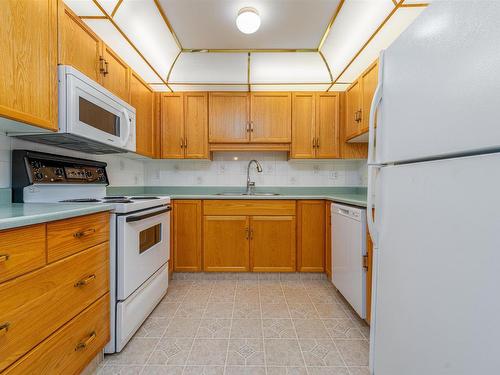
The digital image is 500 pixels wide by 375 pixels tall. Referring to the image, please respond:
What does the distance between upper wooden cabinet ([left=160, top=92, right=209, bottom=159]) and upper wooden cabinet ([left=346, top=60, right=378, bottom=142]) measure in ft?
5.40

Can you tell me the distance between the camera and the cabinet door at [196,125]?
2768mm

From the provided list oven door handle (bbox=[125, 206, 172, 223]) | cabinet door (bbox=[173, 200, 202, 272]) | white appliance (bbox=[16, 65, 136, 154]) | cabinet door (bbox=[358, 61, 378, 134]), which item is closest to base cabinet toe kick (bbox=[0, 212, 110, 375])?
oven door handle (bbox=[125, 206, 172, 223])

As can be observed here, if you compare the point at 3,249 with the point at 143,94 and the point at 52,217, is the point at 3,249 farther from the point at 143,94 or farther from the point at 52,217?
the point at 143,94

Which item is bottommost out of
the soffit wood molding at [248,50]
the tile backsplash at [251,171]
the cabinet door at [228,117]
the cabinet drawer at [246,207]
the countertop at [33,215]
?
the cabinet drawer at [246,207]

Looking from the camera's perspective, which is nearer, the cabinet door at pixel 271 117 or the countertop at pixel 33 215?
the countertop at pixel 33 215

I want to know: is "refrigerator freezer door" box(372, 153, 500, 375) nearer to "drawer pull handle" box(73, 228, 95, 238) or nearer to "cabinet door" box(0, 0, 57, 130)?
"drawer pull handle" box(73, 228, 95, 238)

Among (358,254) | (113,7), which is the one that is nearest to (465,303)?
(358,254)

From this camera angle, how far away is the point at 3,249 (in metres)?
0.77

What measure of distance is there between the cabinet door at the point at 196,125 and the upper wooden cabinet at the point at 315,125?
1.06 m

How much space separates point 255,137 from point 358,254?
5.57ft

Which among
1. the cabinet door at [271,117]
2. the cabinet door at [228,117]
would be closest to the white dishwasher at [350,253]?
the cabinet door at [271,117]

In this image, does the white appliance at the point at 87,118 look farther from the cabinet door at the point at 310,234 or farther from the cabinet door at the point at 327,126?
the cabinet door at the point at 327,126

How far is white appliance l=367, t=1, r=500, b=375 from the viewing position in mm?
585

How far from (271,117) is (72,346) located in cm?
256
